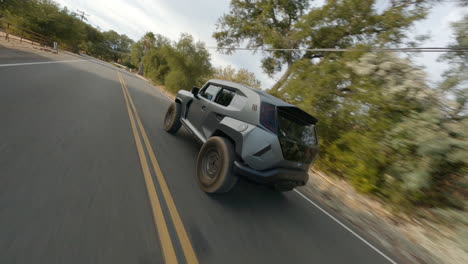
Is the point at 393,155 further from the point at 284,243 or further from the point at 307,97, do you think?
the point at 284,243

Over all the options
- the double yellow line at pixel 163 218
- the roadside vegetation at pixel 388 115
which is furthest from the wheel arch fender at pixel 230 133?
the roadside vegetation at pixel 388 115

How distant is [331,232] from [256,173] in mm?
1833

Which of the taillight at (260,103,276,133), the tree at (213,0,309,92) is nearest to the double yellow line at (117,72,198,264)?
the taillight at (260,103,276,133)

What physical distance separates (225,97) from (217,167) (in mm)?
1438

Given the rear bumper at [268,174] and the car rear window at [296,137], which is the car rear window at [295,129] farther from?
the rear bumper at [268,174]

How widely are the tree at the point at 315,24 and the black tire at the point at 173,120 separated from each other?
6728mm

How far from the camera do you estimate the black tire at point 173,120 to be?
17.6 feet

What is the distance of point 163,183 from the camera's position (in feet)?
10.5

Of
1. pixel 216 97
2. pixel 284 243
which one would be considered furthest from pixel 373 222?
pixel 216 97

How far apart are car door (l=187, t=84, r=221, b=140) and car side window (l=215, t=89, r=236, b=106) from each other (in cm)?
16

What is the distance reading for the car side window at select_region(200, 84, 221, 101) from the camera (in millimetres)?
4368

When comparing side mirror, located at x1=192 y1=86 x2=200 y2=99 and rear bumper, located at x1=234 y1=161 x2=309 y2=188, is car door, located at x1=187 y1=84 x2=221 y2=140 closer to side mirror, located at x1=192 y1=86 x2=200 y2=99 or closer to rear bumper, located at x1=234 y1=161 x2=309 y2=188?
side mirror, located at x1=192 y1=86 x2=200 y2=99

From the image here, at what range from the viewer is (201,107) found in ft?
14.5

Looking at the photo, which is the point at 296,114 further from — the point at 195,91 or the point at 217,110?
the point at 195,91
